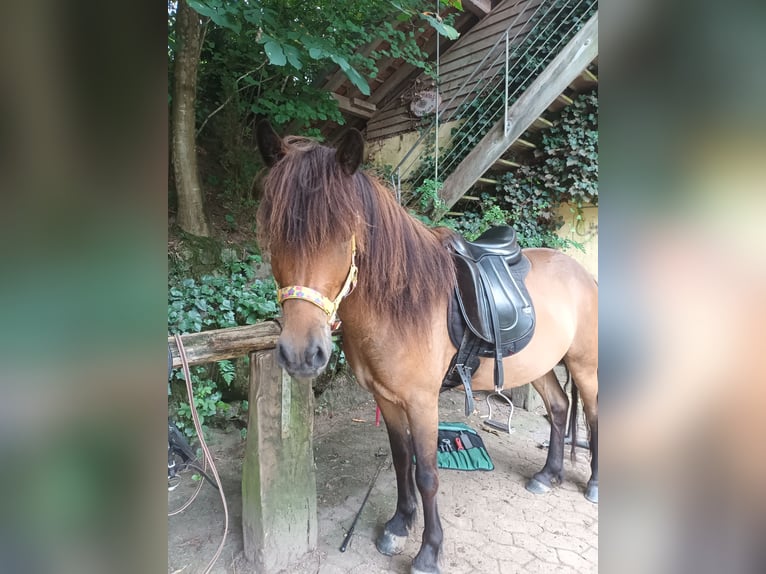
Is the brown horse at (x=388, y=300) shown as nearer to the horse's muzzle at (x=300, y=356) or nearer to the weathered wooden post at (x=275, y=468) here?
the horse's muzzle at (x=300, y=356)

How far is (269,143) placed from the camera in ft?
5.00

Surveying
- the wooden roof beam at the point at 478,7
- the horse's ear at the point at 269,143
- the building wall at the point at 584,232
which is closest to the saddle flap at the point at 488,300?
the horse's ear at the point at 269,143

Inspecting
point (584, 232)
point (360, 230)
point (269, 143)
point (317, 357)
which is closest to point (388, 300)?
point (360, 230)

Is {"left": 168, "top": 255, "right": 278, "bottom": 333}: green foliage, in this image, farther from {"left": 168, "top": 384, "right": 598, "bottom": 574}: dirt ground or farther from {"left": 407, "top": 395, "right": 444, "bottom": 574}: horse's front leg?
{"left": 407, "top": 395, "right": 444, "bottom": 574}: horse's front leg

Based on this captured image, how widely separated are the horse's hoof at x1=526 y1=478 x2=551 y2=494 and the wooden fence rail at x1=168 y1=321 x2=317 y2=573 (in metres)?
1.61

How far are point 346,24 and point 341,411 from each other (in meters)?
3.65

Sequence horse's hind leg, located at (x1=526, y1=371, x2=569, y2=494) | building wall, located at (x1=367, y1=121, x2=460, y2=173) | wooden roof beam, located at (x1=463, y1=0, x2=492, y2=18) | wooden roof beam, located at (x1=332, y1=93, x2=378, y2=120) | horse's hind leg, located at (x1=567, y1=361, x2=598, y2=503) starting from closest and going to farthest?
horse's hind leg, located at (x1=567, y1=361, x2=598, y2=503) < horse's hind leg, located at (x1=526, y1=371, x2=569, y2=494) < wooden roof beam, located at (x1=463, y1=0, x2=492, y2=18) < wooden roof beam, located at (x1=332, y1=93, x2=378, y2=120) < building wall, located at (x1=367, y1=121, x2=460, y2=173)

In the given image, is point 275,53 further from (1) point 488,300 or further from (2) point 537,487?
(2) point 537,487

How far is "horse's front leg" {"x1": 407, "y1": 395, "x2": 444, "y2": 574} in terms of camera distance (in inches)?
72.1

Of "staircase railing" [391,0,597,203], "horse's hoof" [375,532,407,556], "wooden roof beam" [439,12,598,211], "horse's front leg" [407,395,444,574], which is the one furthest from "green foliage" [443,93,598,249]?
"horse's hoof" [375,532,407,556]

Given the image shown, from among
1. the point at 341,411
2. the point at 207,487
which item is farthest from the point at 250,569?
the point at 341,411

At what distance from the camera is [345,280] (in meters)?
1.42

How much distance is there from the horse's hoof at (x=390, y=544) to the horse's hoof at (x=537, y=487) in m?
1.09
